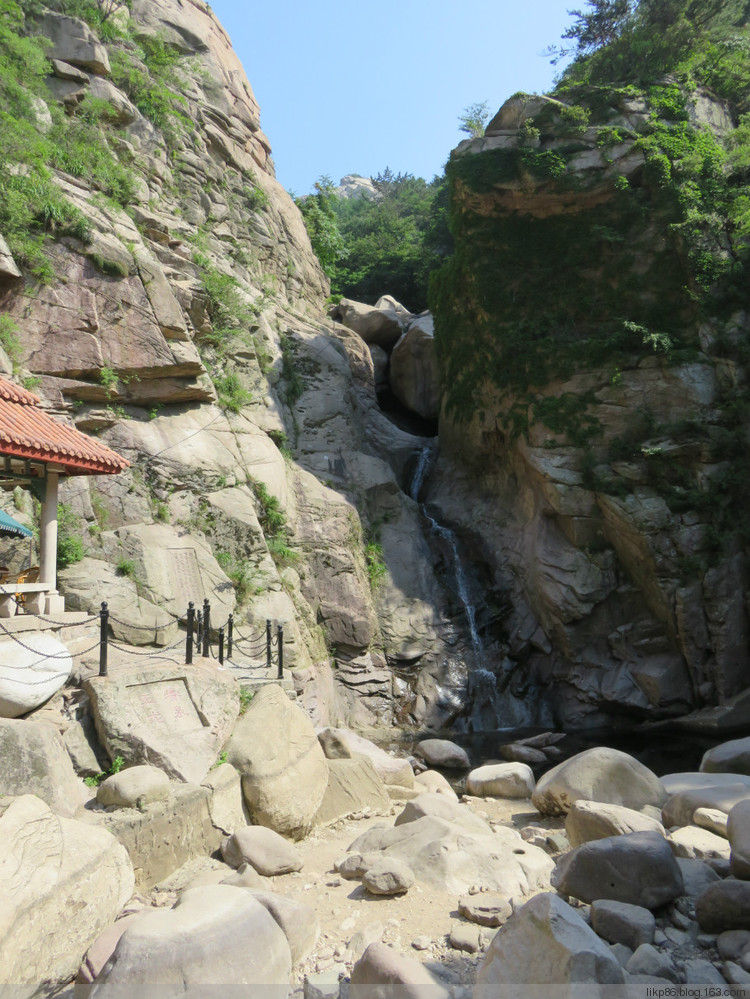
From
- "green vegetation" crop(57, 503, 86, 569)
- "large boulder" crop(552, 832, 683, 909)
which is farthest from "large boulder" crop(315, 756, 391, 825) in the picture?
"green vegetation" crop(57, 503, 86, 569)

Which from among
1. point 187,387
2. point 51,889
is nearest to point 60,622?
point 51,889

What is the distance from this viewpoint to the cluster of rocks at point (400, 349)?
29.6 meters

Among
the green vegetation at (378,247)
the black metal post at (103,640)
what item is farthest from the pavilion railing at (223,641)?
the green vegetation at (378,247)

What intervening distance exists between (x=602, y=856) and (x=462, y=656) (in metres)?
13.0

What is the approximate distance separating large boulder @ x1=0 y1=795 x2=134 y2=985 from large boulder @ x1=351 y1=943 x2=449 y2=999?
2395 mm

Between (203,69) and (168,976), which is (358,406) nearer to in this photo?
(203,69)

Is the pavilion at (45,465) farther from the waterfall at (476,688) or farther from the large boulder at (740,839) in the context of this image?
the waterfall at (476,688)

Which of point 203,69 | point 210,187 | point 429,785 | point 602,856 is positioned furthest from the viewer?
point 203,69

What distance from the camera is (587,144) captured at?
72.6ft

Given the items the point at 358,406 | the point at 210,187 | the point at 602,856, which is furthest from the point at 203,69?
the point at 602,856

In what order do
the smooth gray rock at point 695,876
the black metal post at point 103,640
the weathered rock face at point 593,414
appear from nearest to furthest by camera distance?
the smooth gray rock at point 695,876, the black metal post at point 103,640, the weathered rock face at point 593,414

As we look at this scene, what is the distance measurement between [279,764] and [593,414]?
48.5 feet

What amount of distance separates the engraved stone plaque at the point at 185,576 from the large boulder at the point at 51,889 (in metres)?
7.75

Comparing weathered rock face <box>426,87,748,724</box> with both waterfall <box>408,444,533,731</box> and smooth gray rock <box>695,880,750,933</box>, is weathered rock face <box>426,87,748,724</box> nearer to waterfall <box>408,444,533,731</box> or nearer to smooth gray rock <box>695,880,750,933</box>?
waterfall <box>408,444,533,731</box>
